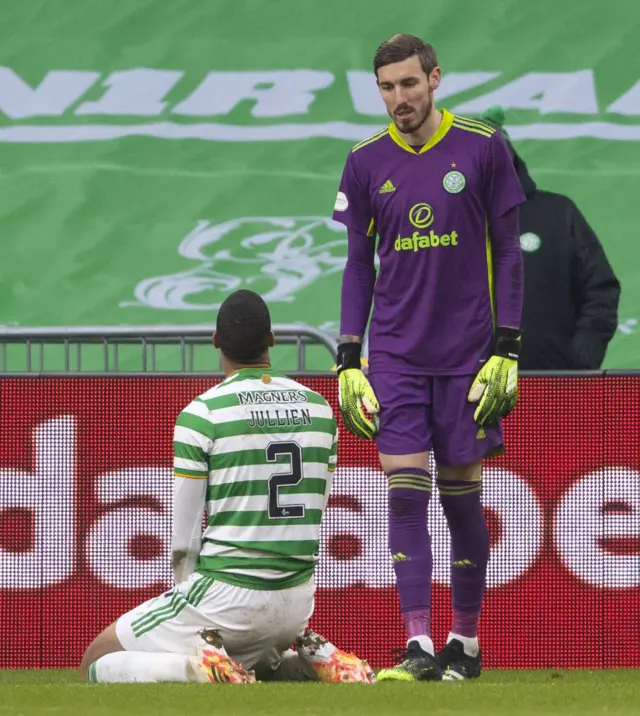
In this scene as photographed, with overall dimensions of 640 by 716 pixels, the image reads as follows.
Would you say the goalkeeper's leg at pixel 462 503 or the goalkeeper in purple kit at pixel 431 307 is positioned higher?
the goalkeeper in purple kit at pixel 431 307

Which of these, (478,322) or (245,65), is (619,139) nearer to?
(245,65)

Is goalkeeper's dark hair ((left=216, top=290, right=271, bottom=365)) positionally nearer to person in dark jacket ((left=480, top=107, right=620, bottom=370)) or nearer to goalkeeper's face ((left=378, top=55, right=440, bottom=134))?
goalkeeper's face ((left=378, top=55, right=440, bottom=134))

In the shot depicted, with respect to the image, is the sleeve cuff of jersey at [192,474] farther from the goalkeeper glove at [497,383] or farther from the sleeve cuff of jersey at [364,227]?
the sleeve cuff of jersey at [364,227]

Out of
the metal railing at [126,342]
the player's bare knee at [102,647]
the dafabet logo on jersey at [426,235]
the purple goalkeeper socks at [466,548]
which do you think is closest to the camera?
the player's bare knee at [102,647]

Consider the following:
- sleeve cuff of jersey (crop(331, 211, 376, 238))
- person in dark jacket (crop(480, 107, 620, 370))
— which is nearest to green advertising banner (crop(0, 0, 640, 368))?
person in dark jacket (crop(480, 107, 620, 370))

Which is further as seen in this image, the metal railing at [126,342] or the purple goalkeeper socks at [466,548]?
the metal railing at [126,342]

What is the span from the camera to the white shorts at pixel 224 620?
5.16m

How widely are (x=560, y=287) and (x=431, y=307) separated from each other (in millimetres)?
2207

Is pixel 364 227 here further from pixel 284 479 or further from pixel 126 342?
pixel 126 342

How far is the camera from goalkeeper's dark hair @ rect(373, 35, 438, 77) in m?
5.44

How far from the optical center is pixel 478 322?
18.2 feet

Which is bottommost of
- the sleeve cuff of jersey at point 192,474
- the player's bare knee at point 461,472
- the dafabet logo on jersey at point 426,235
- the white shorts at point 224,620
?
the white shorts at point 224,620

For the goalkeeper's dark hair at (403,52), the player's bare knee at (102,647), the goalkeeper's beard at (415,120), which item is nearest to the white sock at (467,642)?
the player's bare knee at (102,647)

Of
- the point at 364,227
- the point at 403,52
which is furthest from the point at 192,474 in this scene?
the point at 403,52
